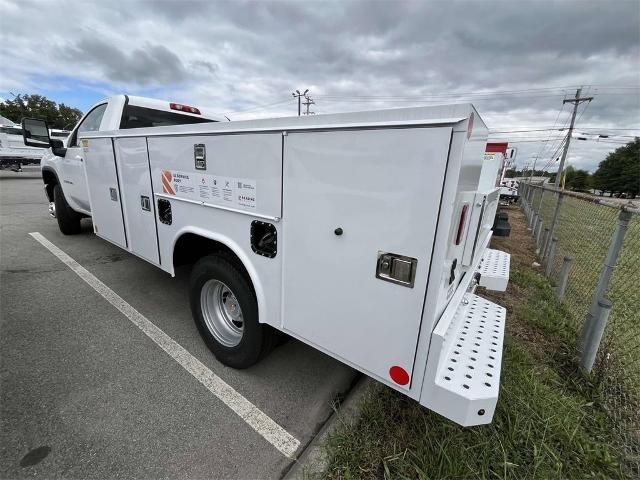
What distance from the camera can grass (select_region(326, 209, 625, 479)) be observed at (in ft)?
5.84

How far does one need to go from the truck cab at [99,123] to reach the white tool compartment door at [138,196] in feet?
3.20

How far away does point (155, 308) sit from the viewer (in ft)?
11.7

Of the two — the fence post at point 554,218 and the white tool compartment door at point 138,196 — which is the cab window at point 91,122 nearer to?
the white tool compartment door at point 138,196

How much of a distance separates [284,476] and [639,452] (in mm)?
2172

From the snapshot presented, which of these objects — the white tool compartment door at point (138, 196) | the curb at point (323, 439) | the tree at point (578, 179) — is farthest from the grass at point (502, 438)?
the tree at point (578, 179)

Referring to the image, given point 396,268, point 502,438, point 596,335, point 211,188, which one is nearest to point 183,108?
point 211,188

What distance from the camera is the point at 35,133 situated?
15.9ft

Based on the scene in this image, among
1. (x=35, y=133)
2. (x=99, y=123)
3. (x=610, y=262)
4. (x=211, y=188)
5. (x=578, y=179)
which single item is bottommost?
(x=578, y=179)

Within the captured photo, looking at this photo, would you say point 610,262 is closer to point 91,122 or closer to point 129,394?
point 129,394

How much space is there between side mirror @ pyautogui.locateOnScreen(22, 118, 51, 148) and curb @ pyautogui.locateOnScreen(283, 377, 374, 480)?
5.65 metres

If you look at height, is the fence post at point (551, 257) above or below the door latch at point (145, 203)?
below

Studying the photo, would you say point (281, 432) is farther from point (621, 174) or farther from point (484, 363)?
point (621, 174)

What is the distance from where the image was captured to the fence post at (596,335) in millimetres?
2506

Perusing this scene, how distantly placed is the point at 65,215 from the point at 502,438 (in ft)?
22.8
